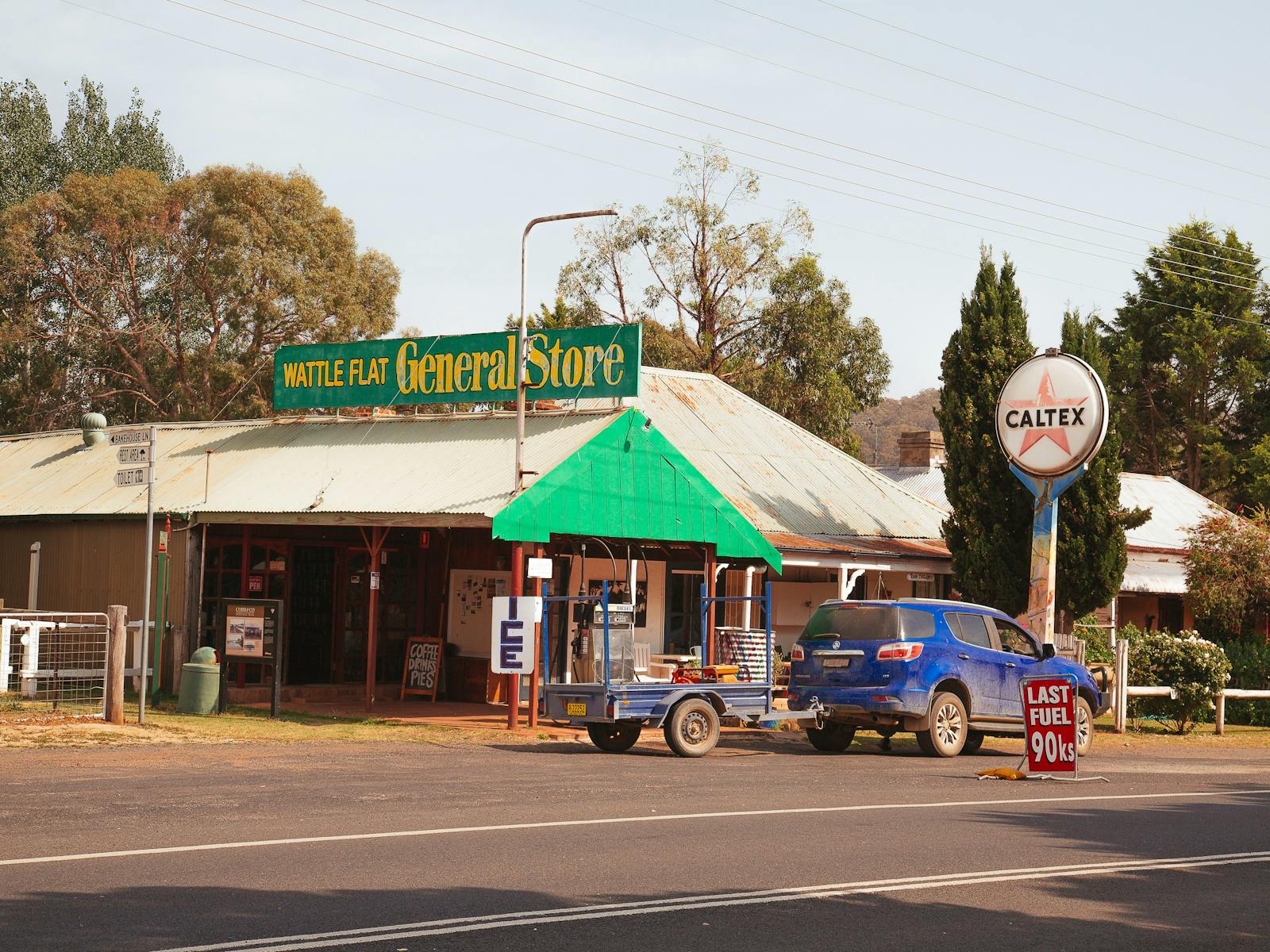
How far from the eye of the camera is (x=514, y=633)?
19094mm

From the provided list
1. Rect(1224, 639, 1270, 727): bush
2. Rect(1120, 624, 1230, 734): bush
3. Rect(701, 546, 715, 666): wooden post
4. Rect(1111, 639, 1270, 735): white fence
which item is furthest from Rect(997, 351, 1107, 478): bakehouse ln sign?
Rect(1224, 639, 1270, 727): bush

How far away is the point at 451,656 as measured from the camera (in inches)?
955

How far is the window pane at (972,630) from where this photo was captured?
18391mm

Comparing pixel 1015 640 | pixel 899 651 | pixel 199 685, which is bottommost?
pixel 199 685

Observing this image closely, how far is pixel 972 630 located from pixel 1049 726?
278 cm

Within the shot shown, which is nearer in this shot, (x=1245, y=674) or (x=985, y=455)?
(x=985, y=455)

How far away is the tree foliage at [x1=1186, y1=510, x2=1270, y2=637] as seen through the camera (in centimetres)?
2966

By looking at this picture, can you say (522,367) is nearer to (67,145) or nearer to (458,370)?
(458,370)

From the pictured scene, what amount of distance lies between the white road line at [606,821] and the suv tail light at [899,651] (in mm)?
3588

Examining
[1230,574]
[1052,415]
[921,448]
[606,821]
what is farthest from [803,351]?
[606,821]

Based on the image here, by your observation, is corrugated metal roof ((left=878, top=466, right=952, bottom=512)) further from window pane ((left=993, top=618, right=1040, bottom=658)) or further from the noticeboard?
the noticeboard

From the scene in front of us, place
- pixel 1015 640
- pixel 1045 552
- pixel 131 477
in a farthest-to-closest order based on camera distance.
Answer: pixel 1045 552 < pixel 1015 640 < pixel 131 477

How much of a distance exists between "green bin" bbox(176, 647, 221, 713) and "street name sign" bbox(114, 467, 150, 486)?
3.43 m

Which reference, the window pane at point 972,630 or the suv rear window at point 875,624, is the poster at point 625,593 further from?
the window pane at point 972,630
